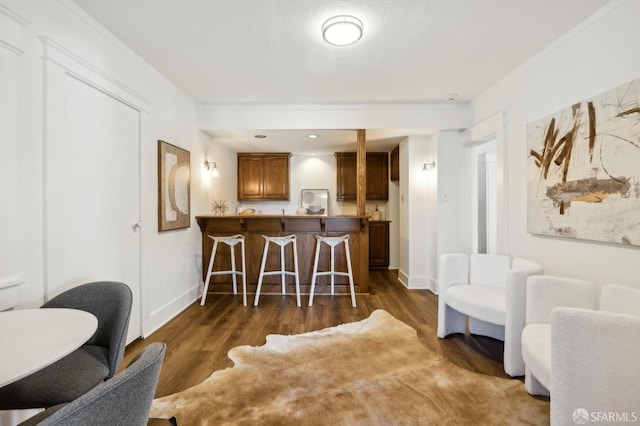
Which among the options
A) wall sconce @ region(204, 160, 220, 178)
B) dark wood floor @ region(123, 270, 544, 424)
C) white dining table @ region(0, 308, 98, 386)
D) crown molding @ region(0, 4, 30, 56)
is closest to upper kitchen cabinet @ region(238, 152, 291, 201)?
wall sconce @ region(204, 160, 220, 178)

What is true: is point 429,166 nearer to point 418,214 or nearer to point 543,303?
point 418,214

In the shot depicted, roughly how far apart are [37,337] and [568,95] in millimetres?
3438

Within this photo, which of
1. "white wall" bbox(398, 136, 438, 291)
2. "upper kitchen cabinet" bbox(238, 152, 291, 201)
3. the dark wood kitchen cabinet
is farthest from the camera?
"upper kitchen cabinet" bbox(238, 152, 291, 201)

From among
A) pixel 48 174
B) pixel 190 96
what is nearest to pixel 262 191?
pixel 190 96

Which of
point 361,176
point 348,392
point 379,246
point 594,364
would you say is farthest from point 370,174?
point 594,364

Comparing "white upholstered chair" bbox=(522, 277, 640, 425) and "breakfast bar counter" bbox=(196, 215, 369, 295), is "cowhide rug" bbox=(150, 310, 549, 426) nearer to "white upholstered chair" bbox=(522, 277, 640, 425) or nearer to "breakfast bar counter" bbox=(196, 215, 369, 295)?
"white upholstered chair" bbox=(522, 277, 640, 425)

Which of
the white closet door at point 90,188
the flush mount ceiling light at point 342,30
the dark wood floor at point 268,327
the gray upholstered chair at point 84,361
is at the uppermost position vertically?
the flush mount ceiling light at point 342,30

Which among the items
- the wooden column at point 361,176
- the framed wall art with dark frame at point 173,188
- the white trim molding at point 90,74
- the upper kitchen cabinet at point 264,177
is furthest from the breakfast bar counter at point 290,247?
the upper kitchen cabinet at point 264,177

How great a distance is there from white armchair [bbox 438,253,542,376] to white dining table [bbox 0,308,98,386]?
Result: 2.36 meters

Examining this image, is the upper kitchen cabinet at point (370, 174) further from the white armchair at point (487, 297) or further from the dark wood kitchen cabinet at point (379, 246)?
the white armchair at point (487, 297)

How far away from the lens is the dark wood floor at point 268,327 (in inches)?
82.5

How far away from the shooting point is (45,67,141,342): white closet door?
1.75 meters

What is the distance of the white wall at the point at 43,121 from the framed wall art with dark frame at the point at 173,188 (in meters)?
0.08

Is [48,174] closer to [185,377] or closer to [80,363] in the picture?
[80,363]
